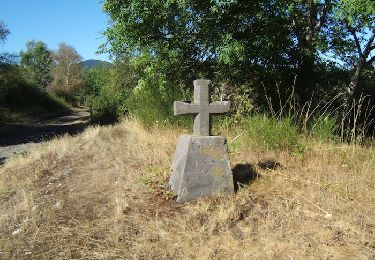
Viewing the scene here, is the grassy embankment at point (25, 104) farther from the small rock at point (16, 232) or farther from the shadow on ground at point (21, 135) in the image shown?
the small rock at point (16, 232)

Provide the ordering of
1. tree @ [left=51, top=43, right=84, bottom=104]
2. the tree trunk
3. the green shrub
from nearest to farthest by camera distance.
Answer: the green shrub < the tree trunk < tree @ [left=51, top=43, right=84, bottom=104]

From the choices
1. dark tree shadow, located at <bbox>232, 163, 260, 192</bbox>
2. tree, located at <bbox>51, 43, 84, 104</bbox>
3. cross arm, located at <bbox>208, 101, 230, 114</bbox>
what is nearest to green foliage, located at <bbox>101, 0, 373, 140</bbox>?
dark tree shadow, located at <bbox>232, 163, 260, 192</bbox>

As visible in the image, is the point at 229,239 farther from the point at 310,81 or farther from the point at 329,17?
the point at 329,17

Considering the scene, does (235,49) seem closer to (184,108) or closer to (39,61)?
(184,108)

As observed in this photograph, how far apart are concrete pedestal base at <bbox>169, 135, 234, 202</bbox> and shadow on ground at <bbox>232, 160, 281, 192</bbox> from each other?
30 cm

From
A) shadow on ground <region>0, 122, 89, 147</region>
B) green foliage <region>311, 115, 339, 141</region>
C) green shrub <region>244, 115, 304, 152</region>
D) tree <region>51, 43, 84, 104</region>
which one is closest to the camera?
green shrub <region>244, 115, 304, 152</region>

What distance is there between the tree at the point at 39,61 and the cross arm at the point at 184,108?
53.0m

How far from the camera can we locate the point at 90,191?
18.2 feet

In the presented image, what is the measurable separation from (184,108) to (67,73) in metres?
52.6

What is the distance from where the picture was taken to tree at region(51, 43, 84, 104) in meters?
49.6

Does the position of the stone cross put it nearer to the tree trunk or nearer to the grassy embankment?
the tree trunk

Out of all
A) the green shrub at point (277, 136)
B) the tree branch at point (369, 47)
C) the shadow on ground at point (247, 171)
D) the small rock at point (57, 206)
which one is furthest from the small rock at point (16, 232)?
the tree branch at point (369, 47)

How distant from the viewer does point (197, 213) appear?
452 centimetres

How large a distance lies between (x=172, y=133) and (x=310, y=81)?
145 inches
